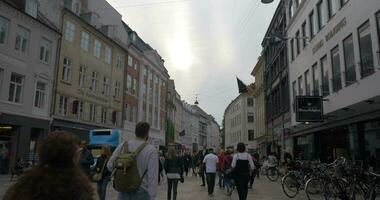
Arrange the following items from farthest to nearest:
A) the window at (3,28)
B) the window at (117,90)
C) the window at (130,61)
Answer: the window at (130,61), the window at (117,90), the window at (3,28)

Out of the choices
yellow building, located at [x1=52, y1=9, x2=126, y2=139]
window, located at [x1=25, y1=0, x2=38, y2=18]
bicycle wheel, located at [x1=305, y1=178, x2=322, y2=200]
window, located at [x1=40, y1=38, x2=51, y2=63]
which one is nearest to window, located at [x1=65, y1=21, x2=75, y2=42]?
yellow building, located at [x1=52, y1=9, x2=126, y2=139]

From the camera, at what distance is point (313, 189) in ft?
42.9

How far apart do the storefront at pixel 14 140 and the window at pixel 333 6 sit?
1857 cm

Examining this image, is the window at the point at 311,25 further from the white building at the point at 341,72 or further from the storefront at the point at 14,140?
the storefront at the point at 14,140

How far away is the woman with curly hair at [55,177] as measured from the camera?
8.23 ft

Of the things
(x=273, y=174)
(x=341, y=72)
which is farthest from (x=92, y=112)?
(x=341, y=72)

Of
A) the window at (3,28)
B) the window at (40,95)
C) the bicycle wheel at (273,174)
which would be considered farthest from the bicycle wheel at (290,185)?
the window at (40,95)

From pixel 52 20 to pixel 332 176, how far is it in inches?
1000

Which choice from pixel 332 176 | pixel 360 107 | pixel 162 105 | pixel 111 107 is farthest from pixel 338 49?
pixel 162 105

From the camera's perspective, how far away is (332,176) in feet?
40.1

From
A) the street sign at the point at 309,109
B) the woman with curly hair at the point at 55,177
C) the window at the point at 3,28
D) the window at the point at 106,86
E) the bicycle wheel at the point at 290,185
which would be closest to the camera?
the woman with curly hair at the point at 55,177

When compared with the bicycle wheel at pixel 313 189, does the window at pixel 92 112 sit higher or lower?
higher

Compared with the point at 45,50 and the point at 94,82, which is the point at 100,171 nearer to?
the point at 45,50

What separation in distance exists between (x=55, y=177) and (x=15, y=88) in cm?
2599
